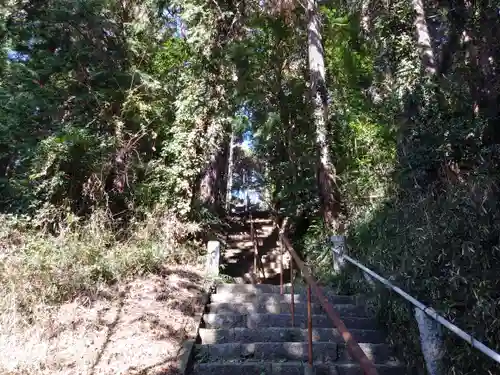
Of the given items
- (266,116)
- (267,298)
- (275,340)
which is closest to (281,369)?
(275,340)

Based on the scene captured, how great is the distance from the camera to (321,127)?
8.12 meters

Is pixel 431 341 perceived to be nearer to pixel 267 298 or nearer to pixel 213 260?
pixel 267 298

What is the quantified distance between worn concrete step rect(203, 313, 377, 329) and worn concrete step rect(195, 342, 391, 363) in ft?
1.93

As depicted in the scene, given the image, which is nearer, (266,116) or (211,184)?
(211,184)

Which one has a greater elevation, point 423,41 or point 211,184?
point 423,41

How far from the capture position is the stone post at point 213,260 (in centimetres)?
Answer: 634

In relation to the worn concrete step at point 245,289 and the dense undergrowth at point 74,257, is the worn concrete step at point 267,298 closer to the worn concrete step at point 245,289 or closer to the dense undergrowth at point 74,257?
the worn concrete step at point 245,289

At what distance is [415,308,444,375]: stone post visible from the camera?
3311mm

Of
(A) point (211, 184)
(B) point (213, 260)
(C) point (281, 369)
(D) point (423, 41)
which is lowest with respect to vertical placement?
(C) point (281, 369)

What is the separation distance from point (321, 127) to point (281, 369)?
5.26 meters

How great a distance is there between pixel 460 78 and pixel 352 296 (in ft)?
12.3

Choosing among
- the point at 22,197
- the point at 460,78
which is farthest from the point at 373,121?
the point at 22,197

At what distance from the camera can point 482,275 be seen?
3.29 m

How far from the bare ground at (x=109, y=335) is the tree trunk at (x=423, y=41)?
580cm
